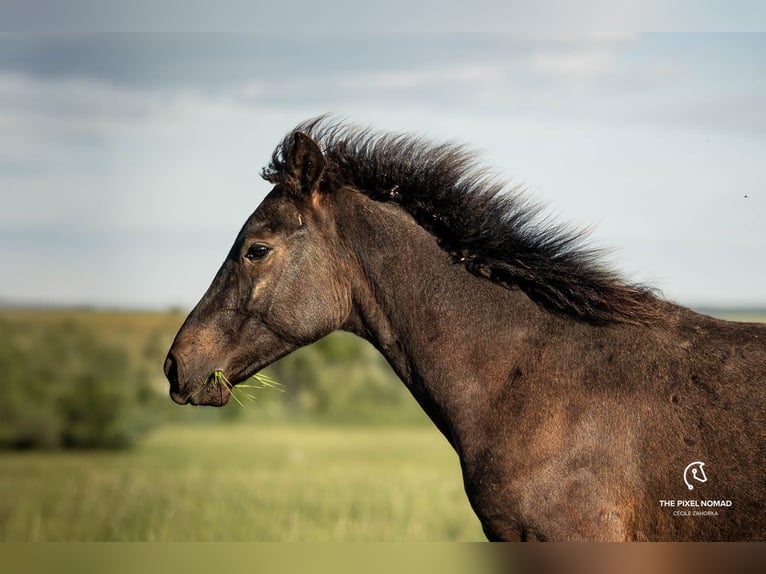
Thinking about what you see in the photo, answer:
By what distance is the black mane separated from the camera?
4.66 meters

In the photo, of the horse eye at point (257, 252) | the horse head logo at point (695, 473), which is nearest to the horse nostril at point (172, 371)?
the horse eye at point (257, 252)

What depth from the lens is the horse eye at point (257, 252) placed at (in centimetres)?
493

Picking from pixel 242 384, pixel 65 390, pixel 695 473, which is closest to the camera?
pixel 695 473

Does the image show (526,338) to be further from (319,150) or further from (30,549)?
(30,549)

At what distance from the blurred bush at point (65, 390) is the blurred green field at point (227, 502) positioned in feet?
2.68

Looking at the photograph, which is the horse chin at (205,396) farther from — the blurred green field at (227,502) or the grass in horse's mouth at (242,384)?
the blurred green field at (227,502)

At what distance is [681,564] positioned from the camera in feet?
13.6

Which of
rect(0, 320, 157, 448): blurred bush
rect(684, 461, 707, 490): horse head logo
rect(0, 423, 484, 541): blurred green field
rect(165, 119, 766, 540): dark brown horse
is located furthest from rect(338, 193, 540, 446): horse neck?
rect(0, 320, 157, 448): blurred bush

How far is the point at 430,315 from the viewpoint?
4.80m

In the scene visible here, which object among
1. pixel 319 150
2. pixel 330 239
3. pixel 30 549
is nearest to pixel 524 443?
pixel 330 239

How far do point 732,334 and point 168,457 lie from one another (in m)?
28.1

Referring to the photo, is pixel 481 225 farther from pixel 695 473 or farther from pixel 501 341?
pixel 695 473

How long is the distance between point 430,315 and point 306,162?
1175mm

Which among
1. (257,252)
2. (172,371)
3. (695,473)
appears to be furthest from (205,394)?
(695,473)
